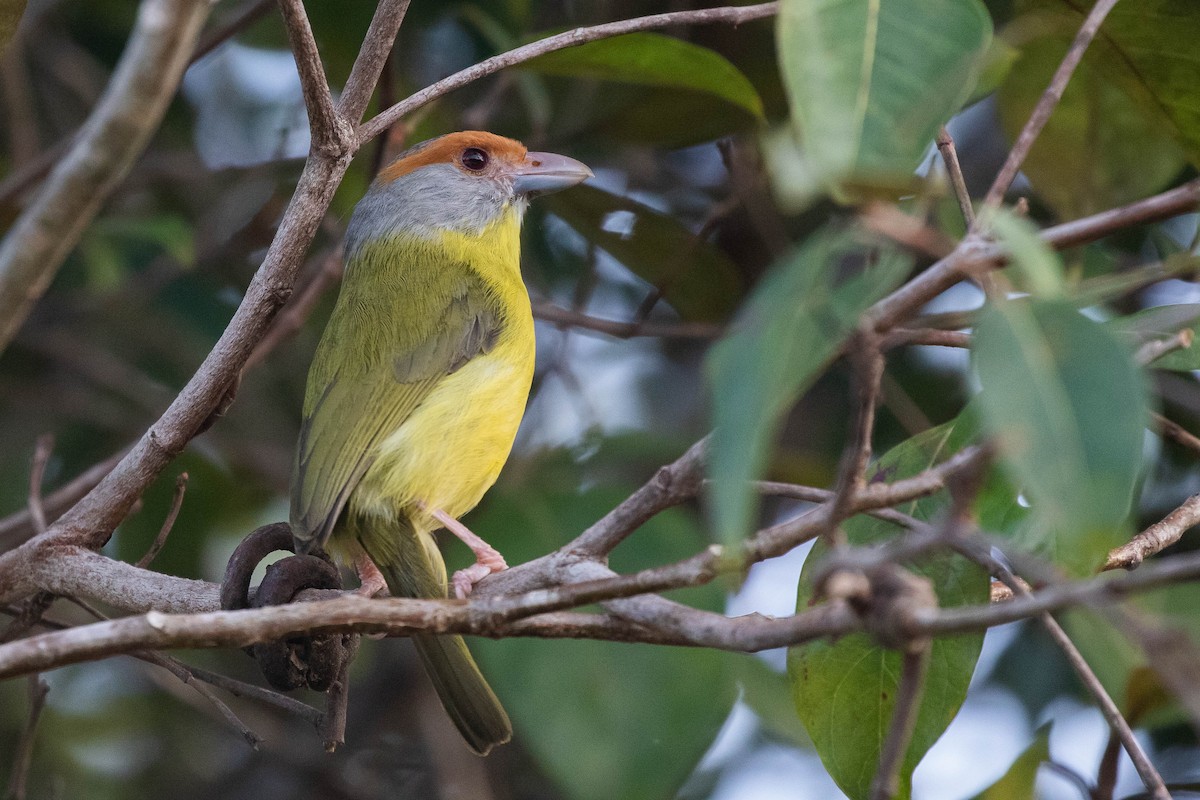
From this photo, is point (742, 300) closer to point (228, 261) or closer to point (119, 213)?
point (228, 261)

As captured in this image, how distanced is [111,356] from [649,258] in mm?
2197

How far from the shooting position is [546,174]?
13.1 feet

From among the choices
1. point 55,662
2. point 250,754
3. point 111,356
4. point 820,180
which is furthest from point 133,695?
point 820,180

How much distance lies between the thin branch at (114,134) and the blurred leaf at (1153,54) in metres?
1.89

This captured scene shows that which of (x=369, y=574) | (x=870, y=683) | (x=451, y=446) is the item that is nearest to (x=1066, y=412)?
(x=870, y=683)

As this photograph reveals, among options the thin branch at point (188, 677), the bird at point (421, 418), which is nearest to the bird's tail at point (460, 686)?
the bird at point (421, 418)

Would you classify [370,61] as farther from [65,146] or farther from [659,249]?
[65,146]

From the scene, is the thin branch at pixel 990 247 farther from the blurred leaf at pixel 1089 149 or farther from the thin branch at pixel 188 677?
the blurred leaf at pixel 1089 149

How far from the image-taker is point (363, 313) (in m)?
3.51

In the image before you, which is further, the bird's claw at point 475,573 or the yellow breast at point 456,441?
the yellow breast at point 456,441

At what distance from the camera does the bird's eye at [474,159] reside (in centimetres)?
419

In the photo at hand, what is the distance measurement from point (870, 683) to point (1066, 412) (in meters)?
1.22

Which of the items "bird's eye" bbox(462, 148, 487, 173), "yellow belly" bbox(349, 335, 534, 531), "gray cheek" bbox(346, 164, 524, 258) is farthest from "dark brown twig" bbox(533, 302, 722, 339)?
"yellow belly" bbox(349, 335, 534, 531)

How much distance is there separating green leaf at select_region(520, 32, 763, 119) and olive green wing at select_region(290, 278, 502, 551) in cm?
70
